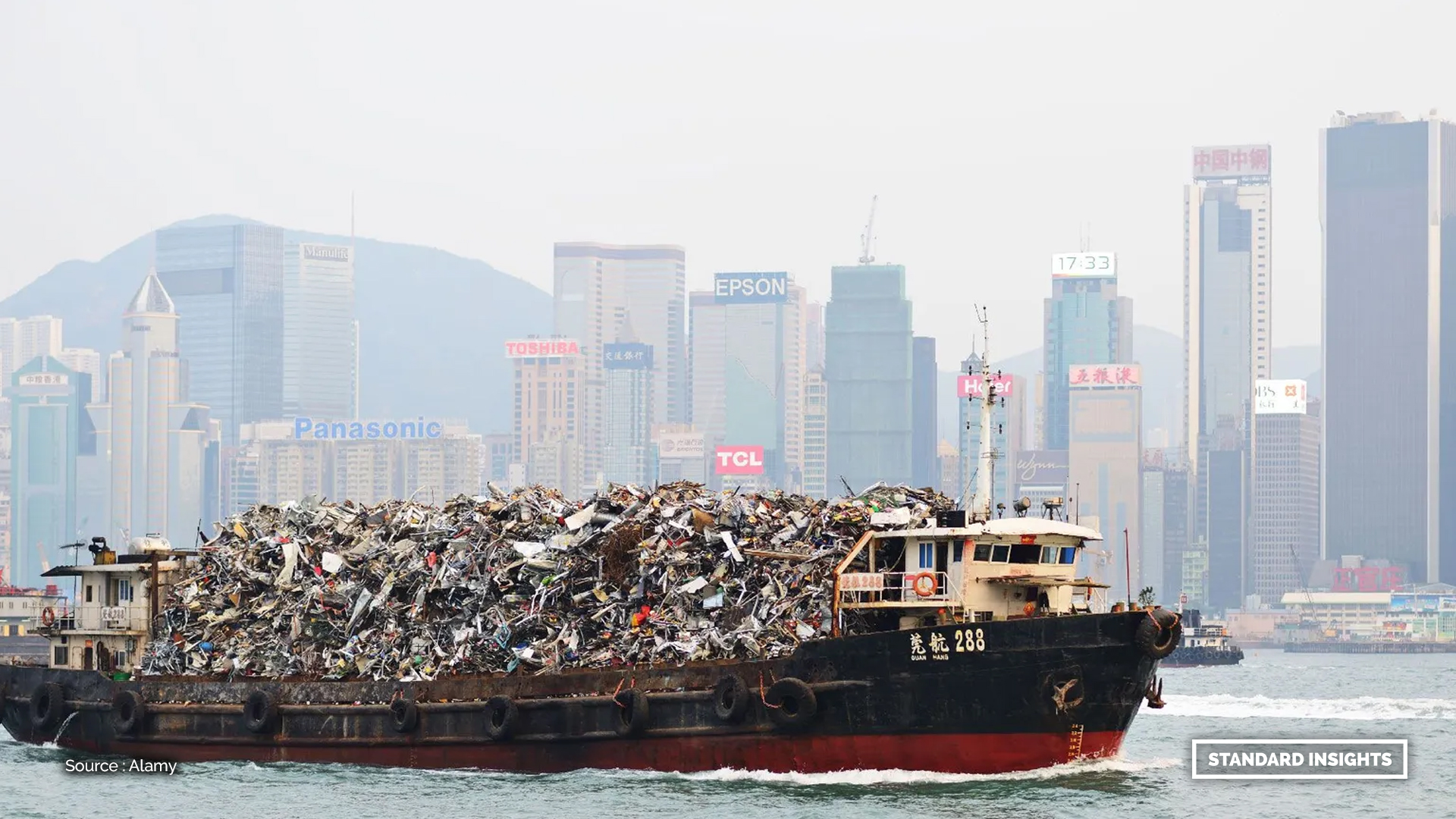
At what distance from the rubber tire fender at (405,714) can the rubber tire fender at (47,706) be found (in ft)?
37.6

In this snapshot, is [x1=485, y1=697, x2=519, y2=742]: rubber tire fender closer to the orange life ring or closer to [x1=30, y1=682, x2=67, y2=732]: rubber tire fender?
the orange life ring

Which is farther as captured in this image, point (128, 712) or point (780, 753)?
point (128, 712)

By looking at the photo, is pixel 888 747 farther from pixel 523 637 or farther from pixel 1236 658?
pixel 1236 658

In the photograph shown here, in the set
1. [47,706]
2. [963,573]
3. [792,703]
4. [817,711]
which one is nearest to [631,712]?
[792,703]

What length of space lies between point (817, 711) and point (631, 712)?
166 inches

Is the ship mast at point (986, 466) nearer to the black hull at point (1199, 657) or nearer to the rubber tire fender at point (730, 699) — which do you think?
the rubber tire fender at point (730, 699)

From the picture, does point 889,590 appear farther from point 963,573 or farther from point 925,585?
point 963,573

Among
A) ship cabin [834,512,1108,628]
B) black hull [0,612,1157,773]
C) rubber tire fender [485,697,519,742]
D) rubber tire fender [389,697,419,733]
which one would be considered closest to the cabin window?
ship cabin [834,512,1108,628]

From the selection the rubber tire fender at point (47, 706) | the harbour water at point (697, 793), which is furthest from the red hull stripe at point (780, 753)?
the rubber tire fender at point (47, 706)

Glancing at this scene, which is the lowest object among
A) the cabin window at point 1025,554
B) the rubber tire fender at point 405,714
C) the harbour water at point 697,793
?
the harbour water at point 697,793

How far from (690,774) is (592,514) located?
7706 millimetres

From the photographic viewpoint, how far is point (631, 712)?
4638cm

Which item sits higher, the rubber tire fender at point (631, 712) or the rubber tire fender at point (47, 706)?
the rubber tire fender at point (631, 712)

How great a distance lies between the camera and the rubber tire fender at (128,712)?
174ft
